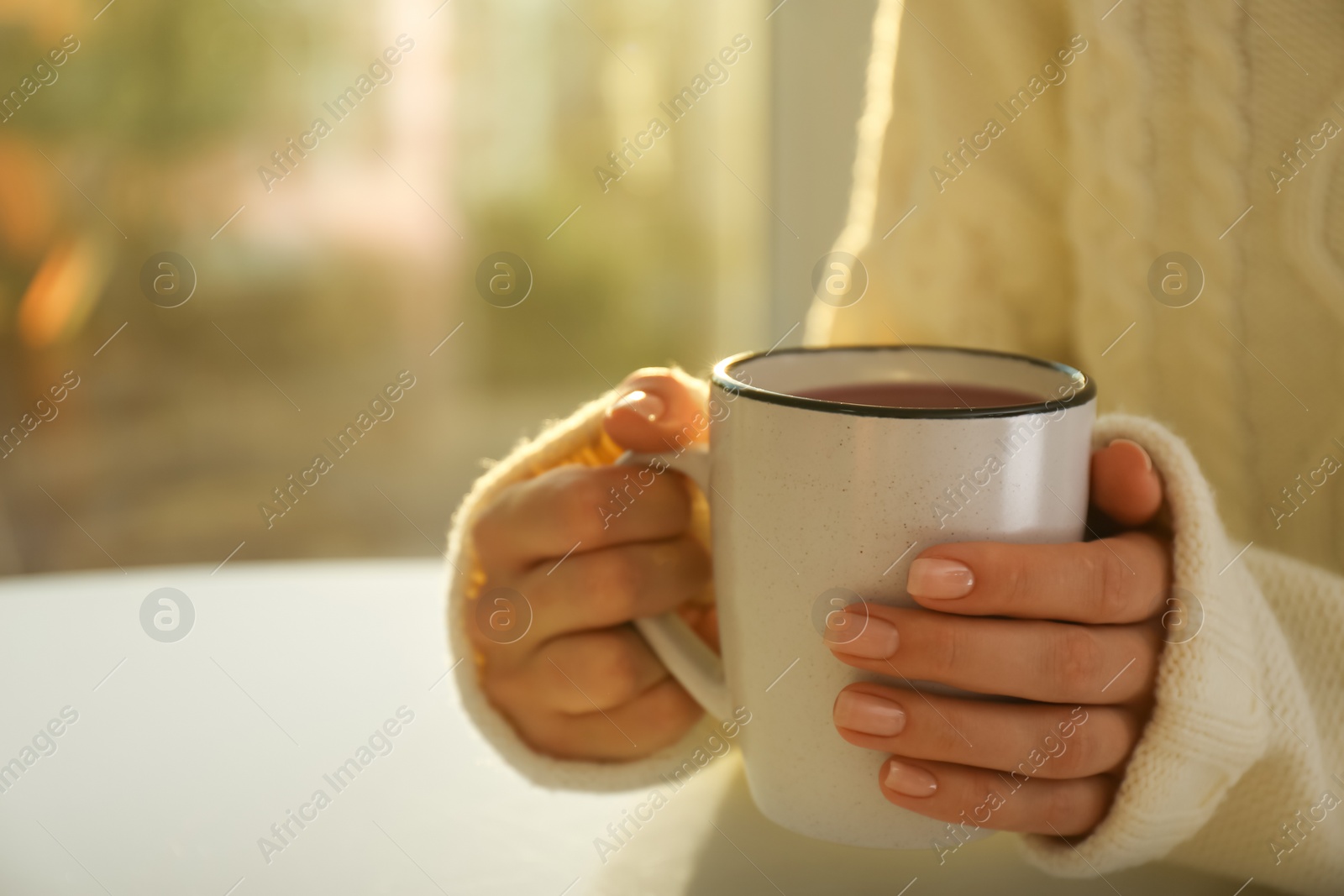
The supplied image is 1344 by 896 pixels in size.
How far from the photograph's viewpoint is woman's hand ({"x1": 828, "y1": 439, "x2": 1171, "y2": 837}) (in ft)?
1.30

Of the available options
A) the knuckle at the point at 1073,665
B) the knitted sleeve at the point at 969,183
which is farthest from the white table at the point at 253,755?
the knitted sleeve at the point at 969,183

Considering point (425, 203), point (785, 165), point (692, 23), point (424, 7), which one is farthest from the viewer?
point (425, 203)

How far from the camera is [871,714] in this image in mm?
405

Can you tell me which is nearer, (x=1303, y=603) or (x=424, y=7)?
(x=1303, y=603)

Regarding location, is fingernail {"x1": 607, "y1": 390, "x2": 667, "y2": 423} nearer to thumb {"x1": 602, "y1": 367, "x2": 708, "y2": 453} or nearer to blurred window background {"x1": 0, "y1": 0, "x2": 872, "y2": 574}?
thumb {"x1": 602, "y1": 367, "x2": 708, "y2": 453}

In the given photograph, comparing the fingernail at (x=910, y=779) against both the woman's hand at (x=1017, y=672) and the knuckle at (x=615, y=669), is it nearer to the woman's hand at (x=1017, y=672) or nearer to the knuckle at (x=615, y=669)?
the woman's hand at (x=1017, y=672)

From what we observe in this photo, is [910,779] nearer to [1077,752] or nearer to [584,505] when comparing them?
[1077,752]

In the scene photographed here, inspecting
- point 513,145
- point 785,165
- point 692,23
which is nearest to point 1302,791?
point 785,165

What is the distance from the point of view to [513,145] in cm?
276

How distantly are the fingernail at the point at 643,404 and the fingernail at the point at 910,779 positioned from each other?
0.19m

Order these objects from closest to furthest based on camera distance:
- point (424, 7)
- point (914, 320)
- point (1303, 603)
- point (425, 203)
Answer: point (1303, 603) → point (914, 320) → point (424, 7) → point (425, 203)

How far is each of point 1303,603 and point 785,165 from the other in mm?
1051

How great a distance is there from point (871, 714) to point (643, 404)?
0.18 metres

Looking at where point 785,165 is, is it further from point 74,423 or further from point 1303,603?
point 74,423
